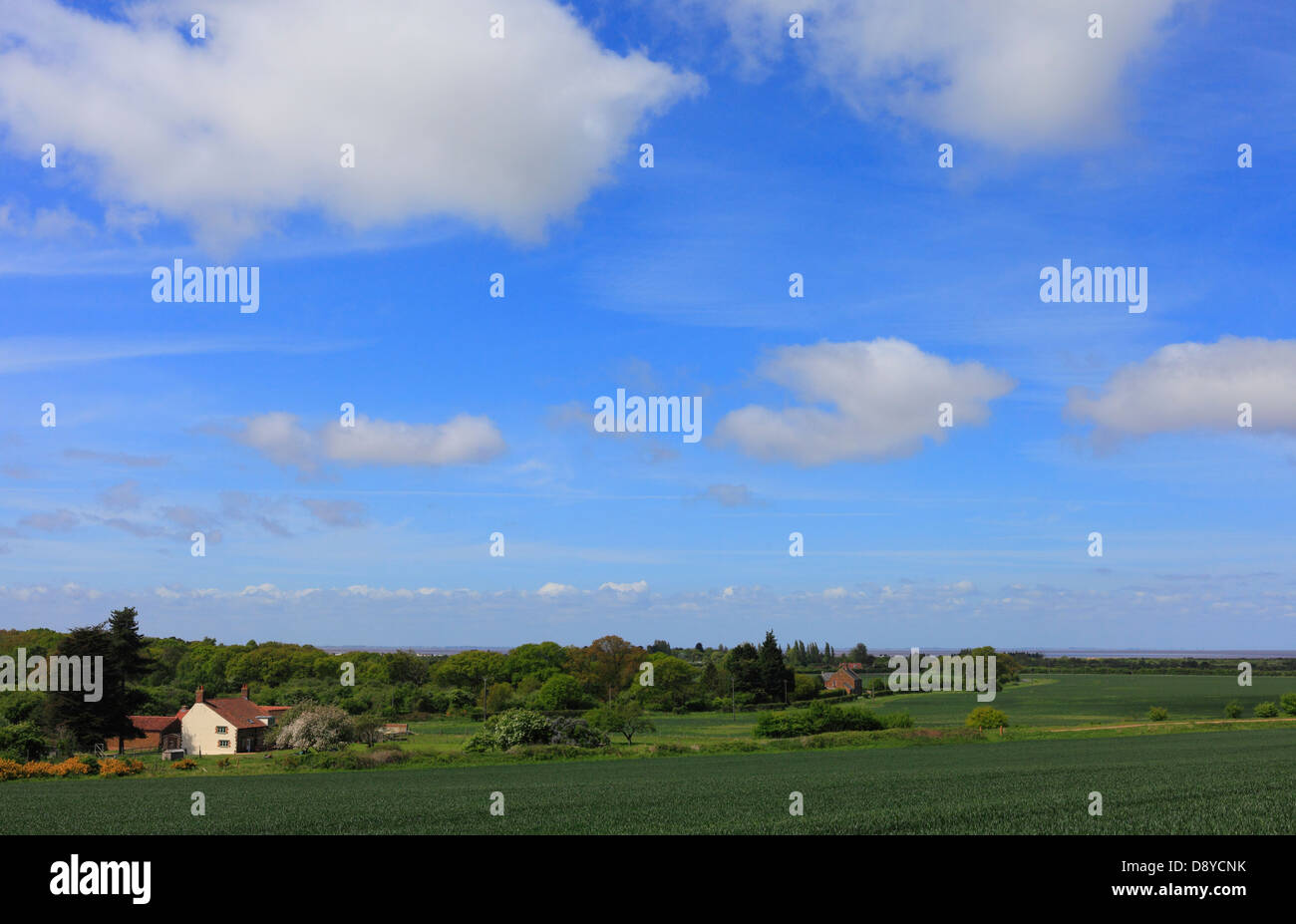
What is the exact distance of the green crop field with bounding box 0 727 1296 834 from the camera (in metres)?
22.0

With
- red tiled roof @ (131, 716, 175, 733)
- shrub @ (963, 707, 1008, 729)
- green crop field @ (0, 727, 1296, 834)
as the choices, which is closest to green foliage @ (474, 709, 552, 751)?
green crop field @ (0, 727, 1296, 834)

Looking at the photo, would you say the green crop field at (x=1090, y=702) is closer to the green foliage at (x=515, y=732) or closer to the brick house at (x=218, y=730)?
the green foliage at (x=515, y=732)

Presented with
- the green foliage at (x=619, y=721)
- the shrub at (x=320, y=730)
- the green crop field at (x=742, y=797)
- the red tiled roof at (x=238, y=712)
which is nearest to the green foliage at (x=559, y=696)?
the green foliage at (x=619, y=721)

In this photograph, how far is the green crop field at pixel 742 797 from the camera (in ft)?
72.1

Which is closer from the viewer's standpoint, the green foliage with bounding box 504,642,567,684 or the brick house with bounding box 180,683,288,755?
the brick house with bounding box 180,683,288,755

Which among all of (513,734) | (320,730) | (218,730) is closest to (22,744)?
(320,730)

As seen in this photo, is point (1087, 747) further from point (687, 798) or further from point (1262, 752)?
point (687, 798)

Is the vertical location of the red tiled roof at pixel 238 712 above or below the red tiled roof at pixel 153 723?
above

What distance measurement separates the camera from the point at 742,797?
29.0 meters

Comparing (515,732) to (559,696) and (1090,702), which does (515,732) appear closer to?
(559,696)

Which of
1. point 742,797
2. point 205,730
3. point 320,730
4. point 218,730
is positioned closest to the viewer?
point 742,797

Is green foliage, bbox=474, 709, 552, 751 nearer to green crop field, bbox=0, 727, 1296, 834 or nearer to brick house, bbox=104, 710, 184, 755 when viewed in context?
green crop field, bbox=0, 727, 1296, 834
